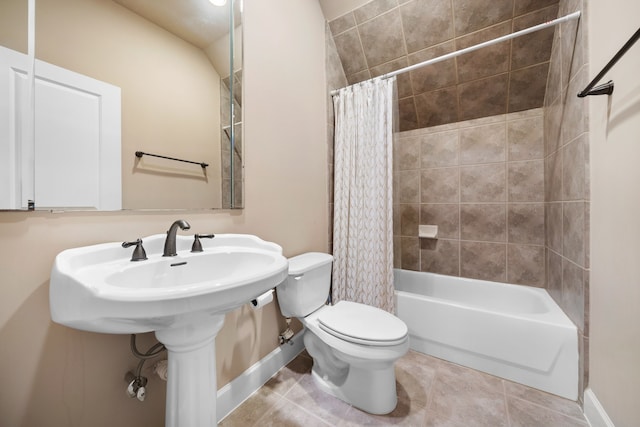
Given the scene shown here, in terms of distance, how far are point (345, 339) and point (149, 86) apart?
1.32 m

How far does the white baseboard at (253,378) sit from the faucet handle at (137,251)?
29.3 inches

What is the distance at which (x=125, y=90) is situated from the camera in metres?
0.85

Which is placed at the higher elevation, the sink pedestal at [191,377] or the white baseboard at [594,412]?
the sink pedestal at [191,377]

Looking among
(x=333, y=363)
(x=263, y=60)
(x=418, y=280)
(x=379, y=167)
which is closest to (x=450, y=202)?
(x=418, y=280)

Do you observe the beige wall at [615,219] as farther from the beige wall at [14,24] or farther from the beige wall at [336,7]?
the beige wall at [14,24]

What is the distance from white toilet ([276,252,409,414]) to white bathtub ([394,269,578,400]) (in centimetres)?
50

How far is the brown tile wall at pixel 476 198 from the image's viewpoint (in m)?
1.82

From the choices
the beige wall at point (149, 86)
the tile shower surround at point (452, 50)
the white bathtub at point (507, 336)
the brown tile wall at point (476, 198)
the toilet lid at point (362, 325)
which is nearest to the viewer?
the beige wall at point (149, 86)

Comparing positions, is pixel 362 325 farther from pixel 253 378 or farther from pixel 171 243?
pixel 171 243

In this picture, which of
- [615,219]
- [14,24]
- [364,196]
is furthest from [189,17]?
[615,219]

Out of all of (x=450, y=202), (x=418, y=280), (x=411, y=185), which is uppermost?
(x=411, y=185)

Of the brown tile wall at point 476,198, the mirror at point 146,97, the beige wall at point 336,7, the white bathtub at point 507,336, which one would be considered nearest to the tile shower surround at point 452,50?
the beige wall at point 336,7

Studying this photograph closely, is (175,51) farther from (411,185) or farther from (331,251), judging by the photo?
(411,185)

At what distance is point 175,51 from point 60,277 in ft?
3.09
